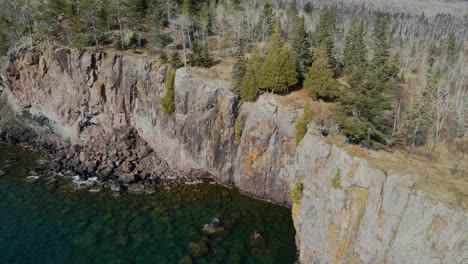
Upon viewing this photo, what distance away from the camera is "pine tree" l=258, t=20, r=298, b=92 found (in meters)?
45.4

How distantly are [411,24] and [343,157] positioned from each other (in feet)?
431

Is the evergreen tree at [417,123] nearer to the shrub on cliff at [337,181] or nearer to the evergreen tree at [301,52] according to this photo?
the shrub on cliff at [337,181]

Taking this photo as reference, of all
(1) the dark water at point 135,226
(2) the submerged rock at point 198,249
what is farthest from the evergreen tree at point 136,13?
(2) the submerged rock at point 198,249

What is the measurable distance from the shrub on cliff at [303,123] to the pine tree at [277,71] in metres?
7.86

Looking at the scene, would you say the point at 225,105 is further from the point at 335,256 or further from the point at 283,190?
the point at 335,256

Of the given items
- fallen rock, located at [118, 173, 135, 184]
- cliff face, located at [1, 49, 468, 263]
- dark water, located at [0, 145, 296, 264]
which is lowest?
dark water, located at [0, 145, 296, 264]

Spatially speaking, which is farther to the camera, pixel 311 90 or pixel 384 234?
pixel 311 90

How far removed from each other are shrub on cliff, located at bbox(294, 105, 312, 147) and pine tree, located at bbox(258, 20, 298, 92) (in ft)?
25.8

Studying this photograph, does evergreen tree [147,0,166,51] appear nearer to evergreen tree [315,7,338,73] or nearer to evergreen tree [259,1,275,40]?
evergreen tree [259,1,275,40]

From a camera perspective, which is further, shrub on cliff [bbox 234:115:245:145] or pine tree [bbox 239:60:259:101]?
shrub on cliff [bbox 234:115:245:145]

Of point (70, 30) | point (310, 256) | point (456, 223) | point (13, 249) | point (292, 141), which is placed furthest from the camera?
point (70, 30)

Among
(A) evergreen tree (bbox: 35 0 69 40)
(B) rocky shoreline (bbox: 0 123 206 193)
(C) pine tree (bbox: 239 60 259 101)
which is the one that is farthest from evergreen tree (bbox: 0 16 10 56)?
(C) pine tree (bbox: 239 60 259 101)

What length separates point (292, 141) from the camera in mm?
42906

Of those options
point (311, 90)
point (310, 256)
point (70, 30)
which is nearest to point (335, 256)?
point (310, 256)
